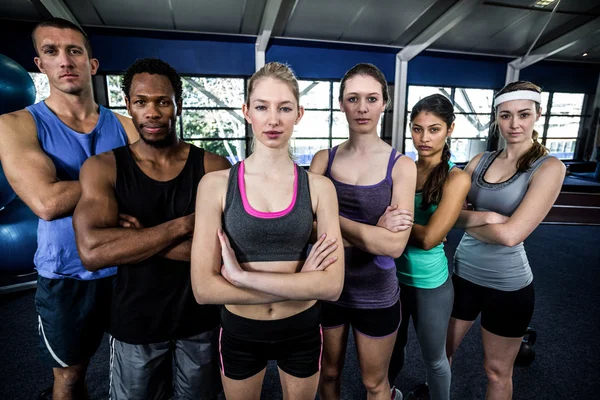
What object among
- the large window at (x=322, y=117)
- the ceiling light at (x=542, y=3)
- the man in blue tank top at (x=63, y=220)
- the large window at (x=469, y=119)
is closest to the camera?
the man in blue tank top at (x=63, y=220)

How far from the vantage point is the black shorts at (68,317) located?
4.42ft

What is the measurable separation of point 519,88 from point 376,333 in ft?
4.60

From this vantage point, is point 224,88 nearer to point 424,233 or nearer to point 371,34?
point 371,34

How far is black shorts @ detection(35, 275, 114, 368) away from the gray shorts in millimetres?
178

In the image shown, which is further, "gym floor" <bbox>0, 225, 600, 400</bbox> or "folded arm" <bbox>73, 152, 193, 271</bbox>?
"gym floor" <bbox>0, 225, 600, 400</bbox>

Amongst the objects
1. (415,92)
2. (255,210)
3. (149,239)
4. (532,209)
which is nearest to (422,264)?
(532,209)

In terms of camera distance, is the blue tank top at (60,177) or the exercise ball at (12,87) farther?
the exercise ball at (12,87)

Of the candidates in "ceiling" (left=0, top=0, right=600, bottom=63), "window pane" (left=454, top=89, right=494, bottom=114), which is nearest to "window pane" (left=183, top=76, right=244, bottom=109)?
"ceiling" (left=0, top=0, right=600, bottom=63)

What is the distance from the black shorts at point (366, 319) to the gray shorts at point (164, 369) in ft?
1.70

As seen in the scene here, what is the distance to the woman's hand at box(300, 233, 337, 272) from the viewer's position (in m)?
1.05

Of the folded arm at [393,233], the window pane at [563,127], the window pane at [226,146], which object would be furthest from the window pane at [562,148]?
the folded arm at [393,233]

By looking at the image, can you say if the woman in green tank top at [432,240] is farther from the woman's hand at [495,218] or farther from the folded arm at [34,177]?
the folded arm at [34,177]

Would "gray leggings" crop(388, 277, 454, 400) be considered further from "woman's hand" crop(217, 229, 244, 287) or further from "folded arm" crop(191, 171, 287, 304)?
"woman's hand" crop(217, 229, 244, 287)

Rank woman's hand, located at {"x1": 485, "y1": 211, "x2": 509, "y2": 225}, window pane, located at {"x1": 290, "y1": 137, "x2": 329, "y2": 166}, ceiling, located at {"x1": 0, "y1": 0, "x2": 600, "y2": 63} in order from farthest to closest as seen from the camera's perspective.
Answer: window pane, located at {"x1": 290, "y1": 137, "x2": 329, "y2": 166}
ceiling, located at {"x1": 0, "y1": 0, "x2": 600, "y2": 63}
woman's hand, located at {"x1": 485, "y1": 211, "x2": 509, "y2": 225}
